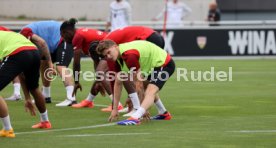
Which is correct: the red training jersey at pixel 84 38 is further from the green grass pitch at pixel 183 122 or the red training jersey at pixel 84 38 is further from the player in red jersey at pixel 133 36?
the green grass pitch at pixel 183 122

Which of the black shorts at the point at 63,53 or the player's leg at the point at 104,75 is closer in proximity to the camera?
the player's leg at the point at 104,75

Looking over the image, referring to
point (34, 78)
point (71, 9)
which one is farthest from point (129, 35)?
point (71, 9)

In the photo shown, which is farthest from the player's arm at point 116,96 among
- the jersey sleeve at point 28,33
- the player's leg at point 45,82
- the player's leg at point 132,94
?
the player's leg at point 45,82

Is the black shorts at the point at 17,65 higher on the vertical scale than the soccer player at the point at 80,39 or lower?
higher

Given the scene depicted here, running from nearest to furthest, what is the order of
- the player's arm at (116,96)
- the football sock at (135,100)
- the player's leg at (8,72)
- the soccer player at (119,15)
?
the player's leg at (8,72), the player's arm at (116,96), the football sock at (135,100), the soccer player at (119,15)

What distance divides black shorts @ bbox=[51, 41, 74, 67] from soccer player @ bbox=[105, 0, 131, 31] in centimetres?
1158

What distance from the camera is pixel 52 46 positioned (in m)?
18.2

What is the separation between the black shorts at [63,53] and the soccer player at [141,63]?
3861mm

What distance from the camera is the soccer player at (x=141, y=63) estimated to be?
544 inches

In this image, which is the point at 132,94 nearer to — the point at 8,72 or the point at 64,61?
the point at 8,72

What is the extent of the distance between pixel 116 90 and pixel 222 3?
73.5 ft

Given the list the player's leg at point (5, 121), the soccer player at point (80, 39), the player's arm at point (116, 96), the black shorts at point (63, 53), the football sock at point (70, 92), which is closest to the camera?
the player's leg at point (5, 121)

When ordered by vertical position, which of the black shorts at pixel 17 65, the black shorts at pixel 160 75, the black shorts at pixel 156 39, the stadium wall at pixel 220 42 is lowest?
the stadium wall at pixel 220 42

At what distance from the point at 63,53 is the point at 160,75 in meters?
4.43
